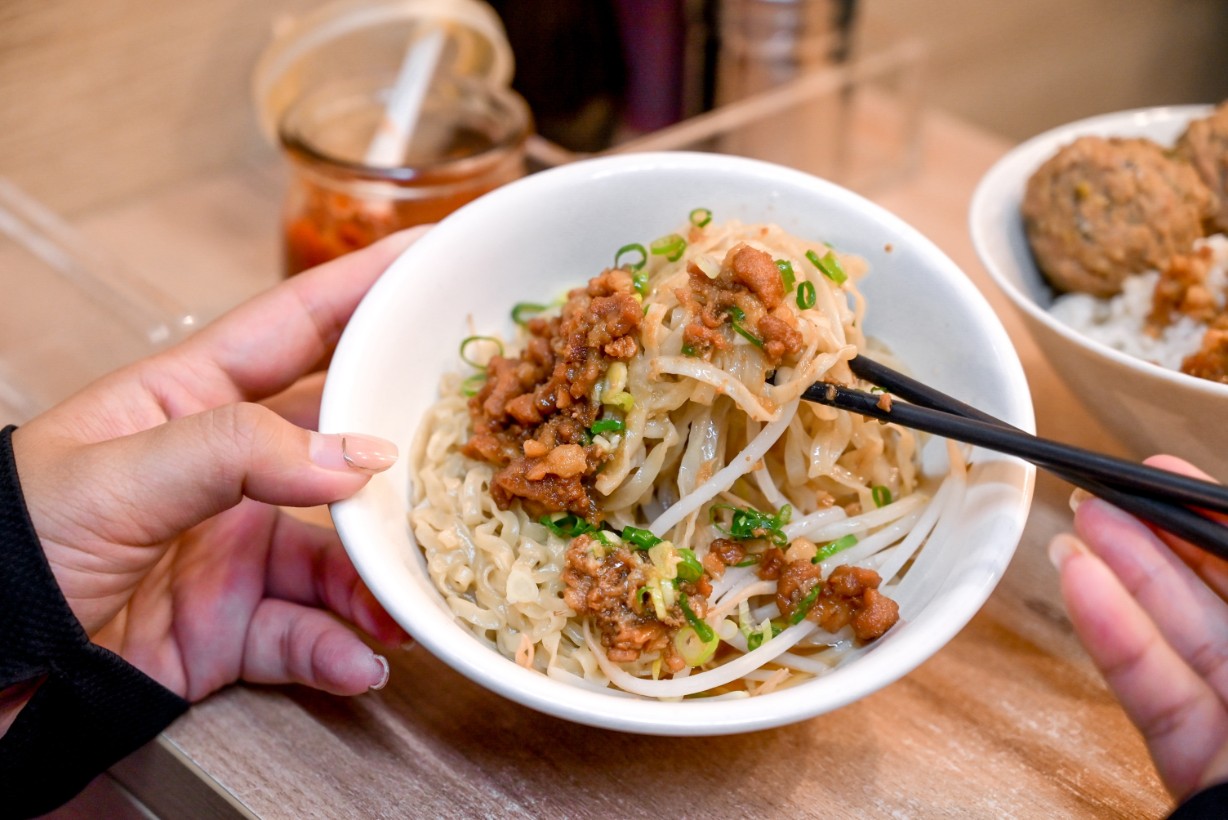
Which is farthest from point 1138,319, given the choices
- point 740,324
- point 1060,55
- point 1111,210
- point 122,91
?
point 1060,55

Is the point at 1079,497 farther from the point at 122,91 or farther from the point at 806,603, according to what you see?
the point at 122,91

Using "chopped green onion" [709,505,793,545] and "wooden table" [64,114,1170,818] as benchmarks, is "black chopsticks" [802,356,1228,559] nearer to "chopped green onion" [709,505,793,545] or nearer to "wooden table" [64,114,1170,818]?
"chopped green onion" [709,505,793,545]

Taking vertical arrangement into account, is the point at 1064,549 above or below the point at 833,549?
above

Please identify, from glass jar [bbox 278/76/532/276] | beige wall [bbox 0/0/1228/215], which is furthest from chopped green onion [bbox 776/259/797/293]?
beige wall [bbox 0/0/1228/215]

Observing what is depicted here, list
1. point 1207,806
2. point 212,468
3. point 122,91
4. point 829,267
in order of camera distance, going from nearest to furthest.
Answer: point 1207,806 → point 212,468 → point 829,267 → point 122,91

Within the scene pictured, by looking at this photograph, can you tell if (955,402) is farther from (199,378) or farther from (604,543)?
(199,378)

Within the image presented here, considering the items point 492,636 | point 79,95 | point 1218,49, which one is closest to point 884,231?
point 492,636

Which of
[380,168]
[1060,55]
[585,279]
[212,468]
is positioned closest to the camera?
[212,468]
